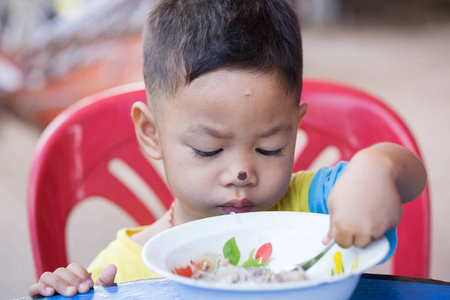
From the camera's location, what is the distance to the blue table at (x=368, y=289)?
0.75m

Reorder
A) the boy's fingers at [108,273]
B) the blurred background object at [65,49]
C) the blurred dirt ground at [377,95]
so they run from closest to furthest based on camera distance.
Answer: the boy's fingers at [108,273] → the blurred dirt ground at [377,95] → the blurred background object at [65,49]

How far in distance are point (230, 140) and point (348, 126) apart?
1.88 ft

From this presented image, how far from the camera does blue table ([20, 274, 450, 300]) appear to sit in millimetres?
747

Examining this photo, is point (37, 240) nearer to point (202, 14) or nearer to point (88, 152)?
point (88, 152)

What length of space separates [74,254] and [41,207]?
51.5 inches

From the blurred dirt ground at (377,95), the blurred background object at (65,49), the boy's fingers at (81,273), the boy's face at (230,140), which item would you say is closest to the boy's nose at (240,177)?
the boy's face at (230,140)

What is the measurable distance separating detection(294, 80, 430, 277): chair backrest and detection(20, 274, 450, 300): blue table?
1.69ft

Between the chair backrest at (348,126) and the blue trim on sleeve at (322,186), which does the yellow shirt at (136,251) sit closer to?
the blue trim on sleeve at (322,186)

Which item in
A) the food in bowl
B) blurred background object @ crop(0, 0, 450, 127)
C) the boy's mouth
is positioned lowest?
the food in bowl

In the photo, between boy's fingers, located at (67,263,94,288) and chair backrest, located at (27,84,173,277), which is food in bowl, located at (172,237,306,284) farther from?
chair backrest, located at (27,84,173,277)

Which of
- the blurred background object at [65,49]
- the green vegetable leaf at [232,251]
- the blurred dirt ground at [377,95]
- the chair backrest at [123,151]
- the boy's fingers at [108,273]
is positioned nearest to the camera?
the green vegetable leaf at [232,251]

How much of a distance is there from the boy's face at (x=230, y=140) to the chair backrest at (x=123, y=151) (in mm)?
399

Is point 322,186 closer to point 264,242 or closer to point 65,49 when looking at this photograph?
point 264,242

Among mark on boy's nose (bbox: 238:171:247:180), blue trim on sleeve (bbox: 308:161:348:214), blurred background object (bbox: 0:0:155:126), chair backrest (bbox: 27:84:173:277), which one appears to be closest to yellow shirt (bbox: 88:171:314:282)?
blue trim on sleeve (bbox: 308:161:348:214)
